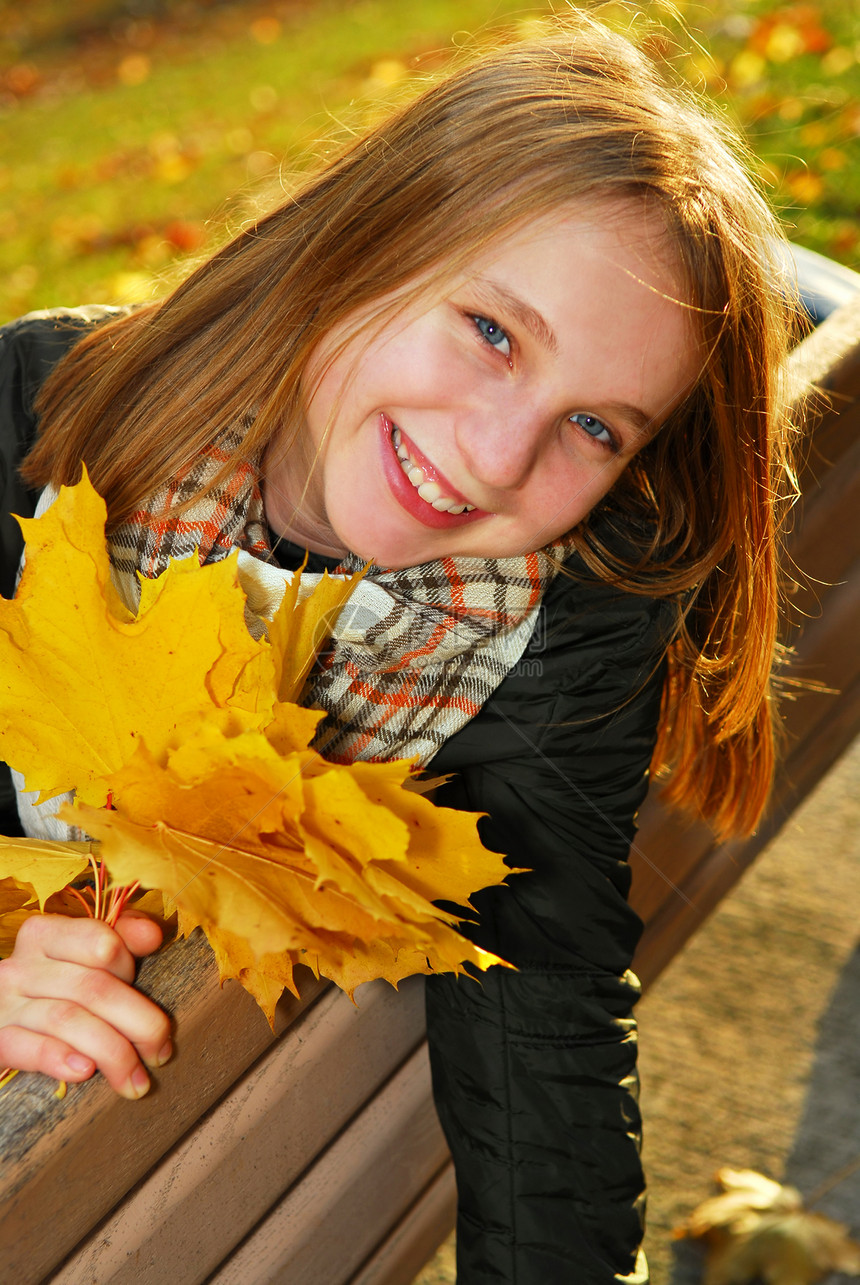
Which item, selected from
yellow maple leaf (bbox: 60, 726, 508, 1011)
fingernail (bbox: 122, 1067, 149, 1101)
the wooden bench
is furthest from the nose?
fingernail (bbox: 122, 1067, 149, 1101)

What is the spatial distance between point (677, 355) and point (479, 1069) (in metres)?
0.73

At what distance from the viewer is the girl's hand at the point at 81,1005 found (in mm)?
738

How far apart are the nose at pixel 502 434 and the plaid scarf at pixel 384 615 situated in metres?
0.20

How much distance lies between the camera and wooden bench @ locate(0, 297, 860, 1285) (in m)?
0.72

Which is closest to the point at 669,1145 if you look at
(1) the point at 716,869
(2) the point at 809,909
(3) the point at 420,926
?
(1) the point at 716,869

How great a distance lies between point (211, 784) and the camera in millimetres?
722

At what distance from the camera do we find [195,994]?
781 millimetres

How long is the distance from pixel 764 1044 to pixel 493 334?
1339 mm

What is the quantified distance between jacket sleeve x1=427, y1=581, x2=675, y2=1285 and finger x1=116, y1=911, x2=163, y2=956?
0.40 meters

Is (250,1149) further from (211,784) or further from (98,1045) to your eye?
(211,784)

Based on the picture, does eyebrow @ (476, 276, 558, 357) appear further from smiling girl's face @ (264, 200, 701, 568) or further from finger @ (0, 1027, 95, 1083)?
finger @ (0, 1027, 95, 1083)

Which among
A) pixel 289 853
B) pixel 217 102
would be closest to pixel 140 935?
pixel 289 853

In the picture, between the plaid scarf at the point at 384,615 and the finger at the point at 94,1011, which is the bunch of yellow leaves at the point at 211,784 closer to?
the finger at the point at 94,1011

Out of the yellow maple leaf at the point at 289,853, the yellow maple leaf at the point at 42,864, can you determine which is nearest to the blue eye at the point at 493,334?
the yellow maple leaf at the point at 289,853
